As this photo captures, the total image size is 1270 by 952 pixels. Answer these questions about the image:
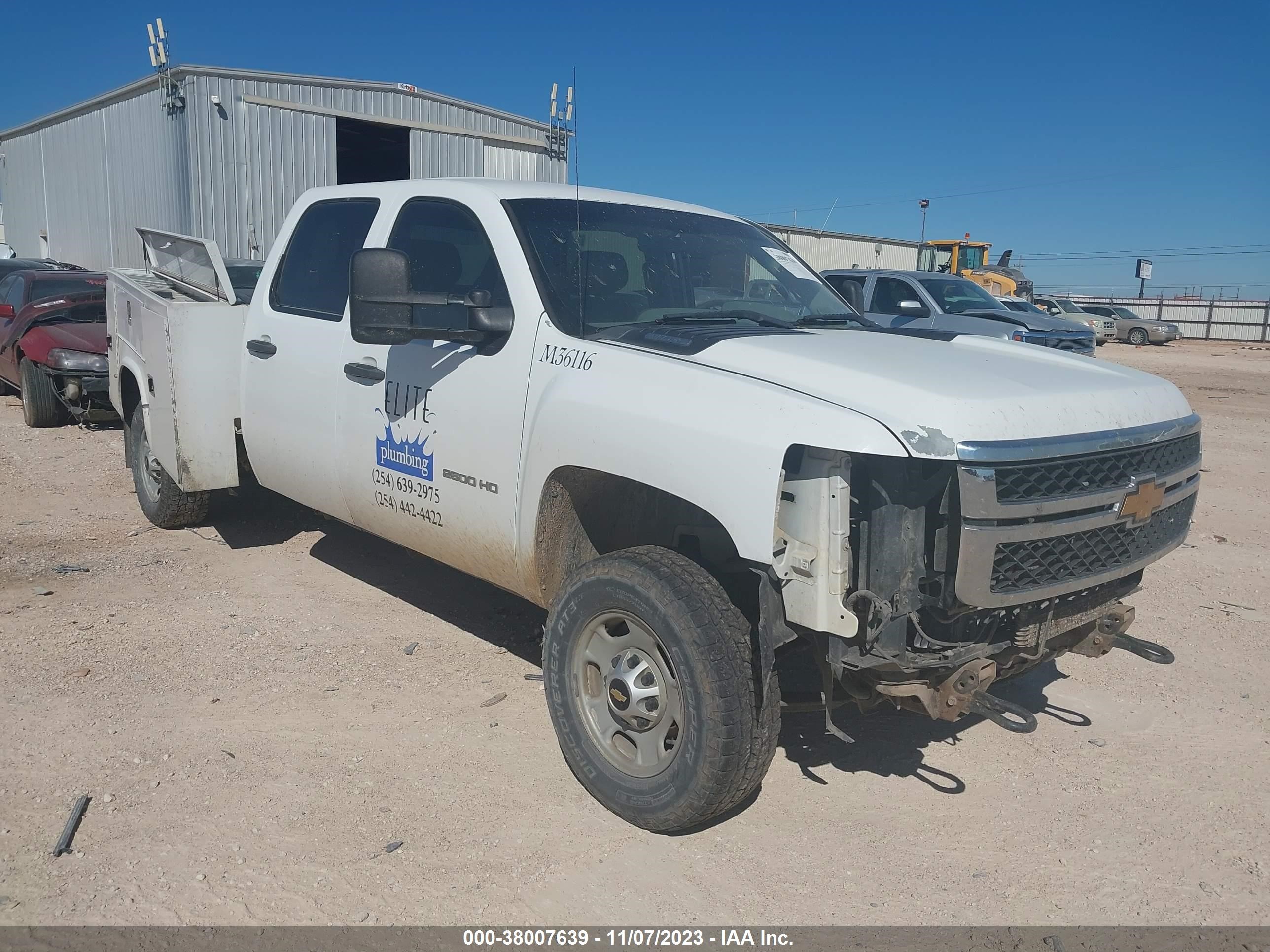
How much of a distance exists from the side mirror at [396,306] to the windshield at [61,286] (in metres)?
9.35

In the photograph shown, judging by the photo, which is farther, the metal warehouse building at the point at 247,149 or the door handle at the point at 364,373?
the metal warehouse building at the point at 247,149

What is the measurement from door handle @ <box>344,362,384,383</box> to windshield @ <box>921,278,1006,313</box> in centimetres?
1181

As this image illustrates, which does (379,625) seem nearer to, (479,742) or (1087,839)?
(479,742)

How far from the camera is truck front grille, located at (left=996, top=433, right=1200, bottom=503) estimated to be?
9.64ft

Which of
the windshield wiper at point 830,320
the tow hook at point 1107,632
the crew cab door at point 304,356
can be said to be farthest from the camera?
the crew cab door at point 304,356

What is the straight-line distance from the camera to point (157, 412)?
5.89m

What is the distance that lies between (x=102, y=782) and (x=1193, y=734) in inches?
168

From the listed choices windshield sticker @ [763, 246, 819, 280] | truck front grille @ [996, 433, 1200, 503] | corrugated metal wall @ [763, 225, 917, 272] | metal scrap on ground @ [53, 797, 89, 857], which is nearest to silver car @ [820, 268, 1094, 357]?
windshield sticker @ [763, 246, 819, 280]

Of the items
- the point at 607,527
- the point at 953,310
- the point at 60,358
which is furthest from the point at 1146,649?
the point at 953,310

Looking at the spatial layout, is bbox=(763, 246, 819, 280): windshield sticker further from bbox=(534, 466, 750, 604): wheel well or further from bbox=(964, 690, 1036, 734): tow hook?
bbox=(964, 690, 1036, 734): tow hook

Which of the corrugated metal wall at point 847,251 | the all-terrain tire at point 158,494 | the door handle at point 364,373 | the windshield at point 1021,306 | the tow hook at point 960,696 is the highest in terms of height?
the corrugated metal wall at point 847,251

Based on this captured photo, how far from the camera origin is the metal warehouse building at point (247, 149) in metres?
20.2

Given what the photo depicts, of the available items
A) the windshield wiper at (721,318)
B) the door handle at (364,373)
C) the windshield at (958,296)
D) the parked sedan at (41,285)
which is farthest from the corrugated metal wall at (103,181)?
the windshield wiper at (721,318)

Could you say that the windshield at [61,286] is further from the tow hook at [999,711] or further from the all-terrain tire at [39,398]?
the tow hook at [999,711]
